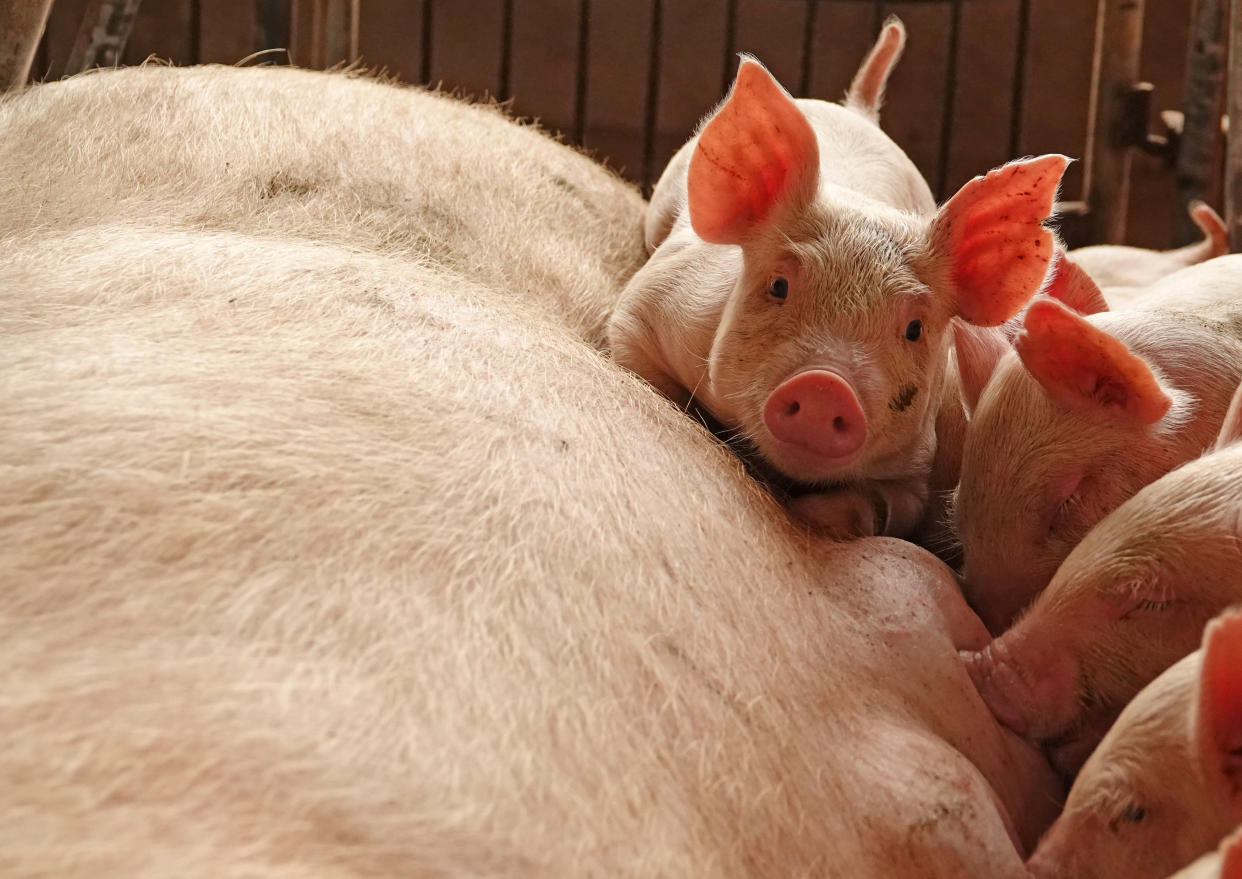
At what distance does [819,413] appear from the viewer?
1.53 meters

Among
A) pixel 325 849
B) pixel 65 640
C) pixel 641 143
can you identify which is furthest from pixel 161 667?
pixel 641 143

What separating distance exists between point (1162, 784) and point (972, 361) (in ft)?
2.95

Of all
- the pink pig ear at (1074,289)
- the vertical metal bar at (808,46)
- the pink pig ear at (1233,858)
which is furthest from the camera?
the vertical metal bar at (808,46)

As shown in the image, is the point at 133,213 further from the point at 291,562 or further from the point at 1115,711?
the point at 1115,711

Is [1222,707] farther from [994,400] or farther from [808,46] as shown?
[808,46]

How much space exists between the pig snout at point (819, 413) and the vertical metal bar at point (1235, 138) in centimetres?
136

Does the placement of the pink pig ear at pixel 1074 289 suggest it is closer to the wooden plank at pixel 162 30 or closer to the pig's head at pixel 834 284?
the pig's head at pixel 834 284

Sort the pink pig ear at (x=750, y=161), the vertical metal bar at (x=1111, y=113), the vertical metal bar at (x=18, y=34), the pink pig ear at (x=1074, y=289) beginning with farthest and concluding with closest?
the vertical metal bar at (x=1111, y=113), the vertical metal bar at (x=18, y=34), the pink pig ear at (x=1074, y=289), the pink pig ear at (x=750, y=161)

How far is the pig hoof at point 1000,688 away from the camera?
4.67ft

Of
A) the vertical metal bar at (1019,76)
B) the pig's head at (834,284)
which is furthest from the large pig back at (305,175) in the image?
the vertical metal bar at (1019,76)

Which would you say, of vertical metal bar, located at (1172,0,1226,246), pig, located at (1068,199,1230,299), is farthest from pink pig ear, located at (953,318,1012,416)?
vertical metal bar, located at (1172,0,1226,246)

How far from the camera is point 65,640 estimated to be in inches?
36.4

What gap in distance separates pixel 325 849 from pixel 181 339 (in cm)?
65

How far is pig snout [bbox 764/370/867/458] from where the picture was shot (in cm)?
152
